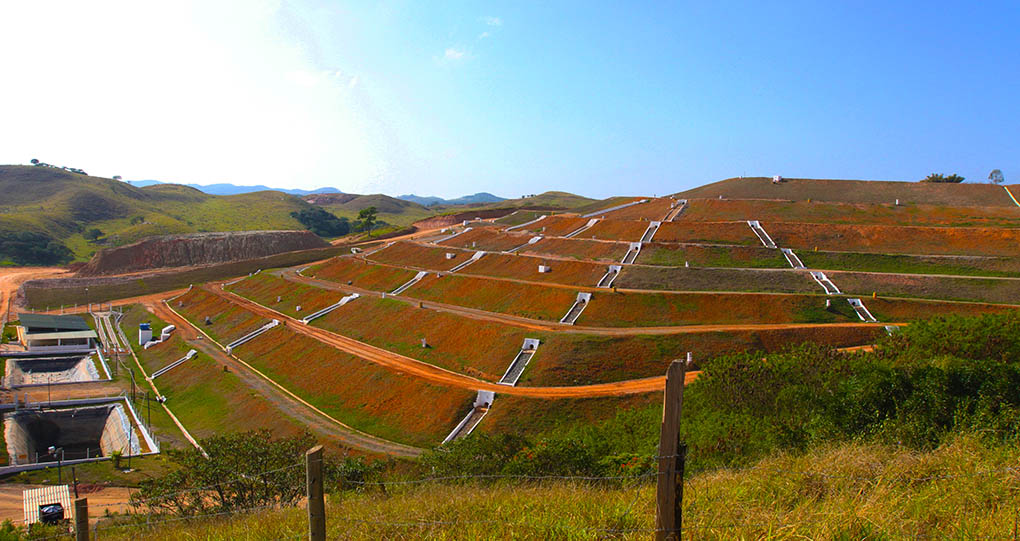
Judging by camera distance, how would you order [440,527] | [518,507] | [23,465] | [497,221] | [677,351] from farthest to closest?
[497,221] < [677,351] < [23,465] < [518,507] < [440,527]

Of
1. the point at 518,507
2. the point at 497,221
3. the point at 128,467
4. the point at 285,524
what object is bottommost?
the point at 128,467

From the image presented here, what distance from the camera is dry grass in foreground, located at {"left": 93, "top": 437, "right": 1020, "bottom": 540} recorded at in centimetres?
591

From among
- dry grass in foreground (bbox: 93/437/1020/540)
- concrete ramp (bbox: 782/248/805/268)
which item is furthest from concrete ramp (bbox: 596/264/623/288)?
dry grass in foreground (bbox: 93/437/1020/540)

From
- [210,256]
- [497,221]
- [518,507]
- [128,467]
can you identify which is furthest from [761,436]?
[210,256]

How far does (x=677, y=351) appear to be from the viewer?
107 ft

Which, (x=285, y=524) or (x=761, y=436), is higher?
(x=285, y=524)

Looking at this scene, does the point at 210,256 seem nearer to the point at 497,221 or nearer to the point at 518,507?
the point at 497,221

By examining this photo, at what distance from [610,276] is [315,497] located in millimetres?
40317

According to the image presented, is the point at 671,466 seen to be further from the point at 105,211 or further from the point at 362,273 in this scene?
the point at 105,211

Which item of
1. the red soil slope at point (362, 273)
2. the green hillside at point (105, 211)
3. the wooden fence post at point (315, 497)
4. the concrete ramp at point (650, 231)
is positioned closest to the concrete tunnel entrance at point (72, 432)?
the red soil slope at point (362, 273)

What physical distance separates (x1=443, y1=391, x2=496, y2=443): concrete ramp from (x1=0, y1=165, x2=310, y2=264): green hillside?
9088 centimetres

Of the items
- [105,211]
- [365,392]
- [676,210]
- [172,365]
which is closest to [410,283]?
[172,365]

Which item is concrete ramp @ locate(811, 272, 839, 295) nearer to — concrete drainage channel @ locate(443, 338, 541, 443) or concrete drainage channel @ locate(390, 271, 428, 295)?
concrete drainage channel @ locate(443, 338, 541, 443)

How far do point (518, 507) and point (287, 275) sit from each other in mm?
64901
